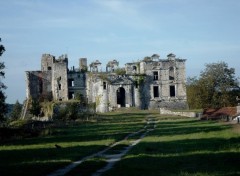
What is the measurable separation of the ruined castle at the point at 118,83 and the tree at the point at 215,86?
725cm

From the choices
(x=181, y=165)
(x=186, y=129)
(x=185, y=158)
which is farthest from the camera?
(x=186, y=129)

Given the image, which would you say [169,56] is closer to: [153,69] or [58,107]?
[153,69]

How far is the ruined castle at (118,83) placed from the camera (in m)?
84.6

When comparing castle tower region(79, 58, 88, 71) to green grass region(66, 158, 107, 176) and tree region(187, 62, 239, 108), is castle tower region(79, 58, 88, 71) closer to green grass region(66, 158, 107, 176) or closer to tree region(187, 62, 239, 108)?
tree region(187, 62, 239, 108)

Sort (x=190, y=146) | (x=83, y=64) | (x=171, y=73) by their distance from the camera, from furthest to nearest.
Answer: (x=83, y=64), (x=171, y=73), (x=190, y=146)

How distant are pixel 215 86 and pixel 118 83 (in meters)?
17.4

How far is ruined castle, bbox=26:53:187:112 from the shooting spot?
84.6m

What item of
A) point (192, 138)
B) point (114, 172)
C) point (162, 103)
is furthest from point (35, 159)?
point (162, 103)

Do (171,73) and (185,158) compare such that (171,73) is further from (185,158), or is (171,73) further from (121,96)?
(185,158)

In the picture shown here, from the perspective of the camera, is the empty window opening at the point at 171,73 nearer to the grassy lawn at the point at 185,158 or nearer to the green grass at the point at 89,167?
the grassy lawn at the point at 185,158

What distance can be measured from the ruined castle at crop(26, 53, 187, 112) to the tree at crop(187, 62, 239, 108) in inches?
286

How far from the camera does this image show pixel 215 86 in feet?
266

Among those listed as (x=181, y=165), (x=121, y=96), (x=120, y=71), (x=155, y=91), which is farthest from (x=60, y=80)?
(x=181, y=165)

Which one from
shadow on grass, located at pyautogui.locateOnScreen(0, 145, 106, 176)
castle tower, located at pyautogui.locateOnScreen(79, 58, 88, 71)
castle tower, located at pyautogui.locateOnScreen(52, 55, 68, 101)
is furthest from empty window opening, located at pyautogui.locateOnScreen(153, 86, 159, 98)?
shadow on grass, located at pyautogui.locateOnScreen(0, 145, 106, 176)
